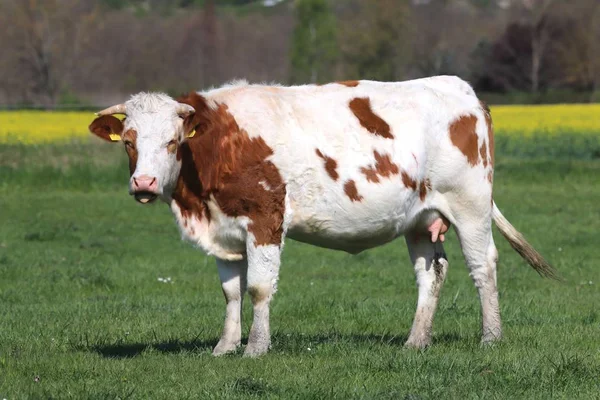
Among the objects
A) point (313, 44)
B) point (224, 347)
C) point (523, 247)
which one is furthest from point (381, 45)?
point (224, 347)

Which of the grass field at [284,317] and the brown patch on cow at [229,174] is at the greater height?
the brown patch on cow at [229,174]

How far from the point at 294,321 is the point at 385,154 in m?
2.53

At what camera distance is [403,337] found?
1007 centimetres

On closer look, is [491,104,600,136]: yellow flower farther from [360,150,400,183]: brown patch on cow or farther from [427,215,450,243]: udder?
[360,150,400,183]: brown patch on cow

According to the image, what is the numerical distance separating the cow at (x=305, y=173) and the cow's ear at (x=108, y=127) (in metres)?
0.01

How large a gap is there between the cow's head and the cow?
0.01m

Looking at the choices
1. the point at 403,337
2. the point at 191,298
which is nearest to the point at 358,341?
the point at 403,337

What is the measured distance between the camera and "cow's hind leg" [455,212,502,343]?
985 centimetres

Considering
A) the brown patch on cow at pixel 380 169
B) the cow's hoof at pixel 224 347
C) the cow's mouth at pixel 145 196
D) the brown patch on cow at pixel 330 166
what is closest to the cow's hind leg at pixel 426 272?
the brown patch on cow at pixel 380 169

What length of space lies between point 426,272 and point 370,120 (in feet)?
5.03

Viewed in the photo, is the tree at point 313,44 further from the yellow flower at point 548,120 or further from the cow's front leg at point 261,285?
the cow's front leg at point 261,285

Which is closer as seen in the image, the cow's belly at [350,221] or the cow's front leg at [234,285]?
the cow's belly at [350,221]

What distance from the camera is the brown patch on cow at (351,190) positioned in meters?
9.05

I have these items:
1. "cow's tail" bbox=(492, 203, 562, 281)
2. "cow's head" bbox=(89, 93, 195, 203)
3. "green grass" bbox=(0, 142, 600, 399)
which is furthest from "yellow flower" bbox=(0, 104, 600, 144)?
"cow's head" bbox=(89, 93, 195, 203)
